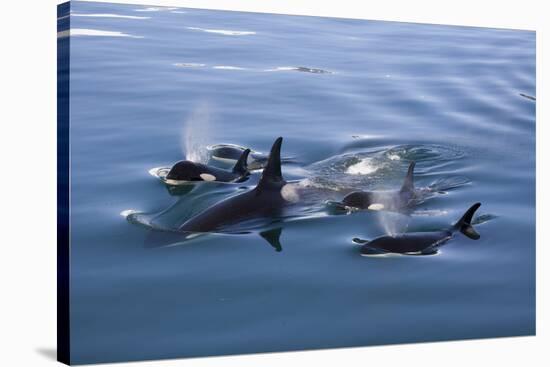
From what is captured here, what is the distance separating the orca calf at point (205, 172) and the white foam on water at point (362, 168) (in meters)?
1.32

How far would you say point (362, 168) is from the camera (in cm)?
1260

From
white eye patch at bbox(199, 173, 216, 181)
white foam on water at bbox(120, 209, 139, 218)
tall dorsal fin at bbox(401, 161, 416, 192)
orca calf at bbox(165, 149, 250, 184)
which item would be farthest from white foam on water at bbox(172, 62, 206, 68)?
tall dorsal fin at bbox(401, 161, 416, 192)

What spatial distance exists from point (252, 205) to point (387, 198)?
5.39 feet

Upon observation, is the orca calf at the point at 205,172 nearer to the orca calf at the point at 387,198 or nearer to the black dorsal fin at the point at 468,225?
the orca calf at the point at 387,198

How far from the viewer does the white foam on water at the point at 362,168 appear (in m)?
12.5

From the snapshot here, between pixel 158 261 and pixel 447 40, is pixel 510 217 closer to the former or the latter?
pixel 447 40

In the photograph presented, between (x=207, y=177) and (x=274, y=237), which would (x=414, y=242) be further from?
(x=207, y=177)

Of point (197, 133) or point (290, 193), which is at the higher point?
point (197, 133)

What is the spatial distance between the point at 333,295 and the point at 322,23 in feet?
10.2

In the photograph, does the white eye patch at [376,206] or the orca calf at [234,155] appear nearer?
the orca calf at [234,155]

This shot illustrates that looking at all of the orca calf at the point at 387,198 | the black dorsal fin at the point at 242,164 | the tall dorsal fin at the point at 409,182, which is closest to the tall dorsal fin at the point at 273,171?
the black dorsal fin at the point at 242,164

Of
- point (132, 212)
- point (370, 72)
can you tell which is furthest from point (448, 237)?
point (132, 212)

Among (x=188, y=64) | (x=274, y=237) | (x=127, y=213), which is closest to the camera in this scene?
(x=127, y=213)

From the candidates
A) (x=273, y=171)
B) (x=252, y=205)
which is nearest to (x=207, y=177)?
(x=252, y=205)
